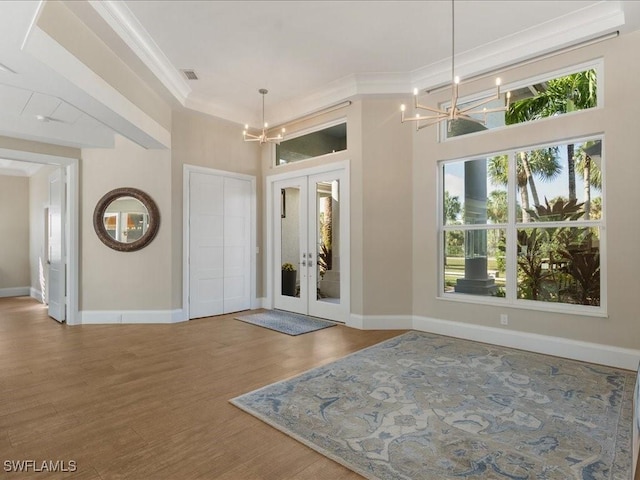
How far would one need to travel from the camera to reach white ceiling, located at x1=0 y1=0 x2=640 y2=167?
3534 millimetres

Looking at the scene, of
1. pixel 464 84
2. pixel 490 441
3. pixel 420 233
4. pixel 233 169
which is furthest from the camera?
pixel 233 169

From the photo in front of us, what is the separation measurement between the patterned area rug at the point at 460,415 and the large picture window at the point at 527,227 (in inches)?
35.3

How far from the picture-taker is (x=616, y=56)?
3779 millimetres

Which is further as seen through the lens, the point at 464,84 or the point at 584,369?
the point at 464,84

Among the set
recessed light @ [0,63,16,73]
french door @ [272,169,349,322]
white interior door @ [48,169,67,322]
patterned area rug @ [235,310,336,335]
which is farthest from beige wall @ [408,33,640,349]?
white interior door @ [48,169,67,322]

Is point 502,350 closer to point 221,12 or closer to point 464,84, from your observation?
point 464,84

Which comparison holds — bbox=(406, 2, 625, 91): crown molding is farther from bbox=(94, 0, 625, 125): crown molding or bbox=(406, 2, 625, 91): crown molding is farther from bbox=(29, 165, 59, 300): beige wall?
bbox=(29, 165, 59, 300): beige wall

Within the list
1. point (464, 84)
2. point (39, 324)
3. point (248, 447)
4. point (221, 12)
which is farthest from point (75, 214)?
point (464, 84)

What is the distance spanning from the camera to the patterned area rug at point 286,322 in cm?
530

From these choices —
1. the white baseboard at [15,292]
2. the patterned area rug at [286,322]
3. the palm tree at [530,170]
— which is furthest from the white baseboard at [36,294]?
the palm tree at [530,170]

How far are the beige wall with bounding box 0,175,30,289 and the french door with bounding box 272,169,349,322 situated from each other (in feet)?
22.1

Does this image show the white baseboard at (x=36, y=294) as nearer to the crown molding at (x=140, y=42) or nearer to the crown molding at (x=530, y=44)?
the crown molding at (x=140, y=42)

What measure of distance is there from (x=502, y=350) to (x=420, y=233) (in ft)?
6.05

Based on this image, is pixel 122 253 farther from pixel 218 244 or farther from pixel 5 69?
pixel 5 69
